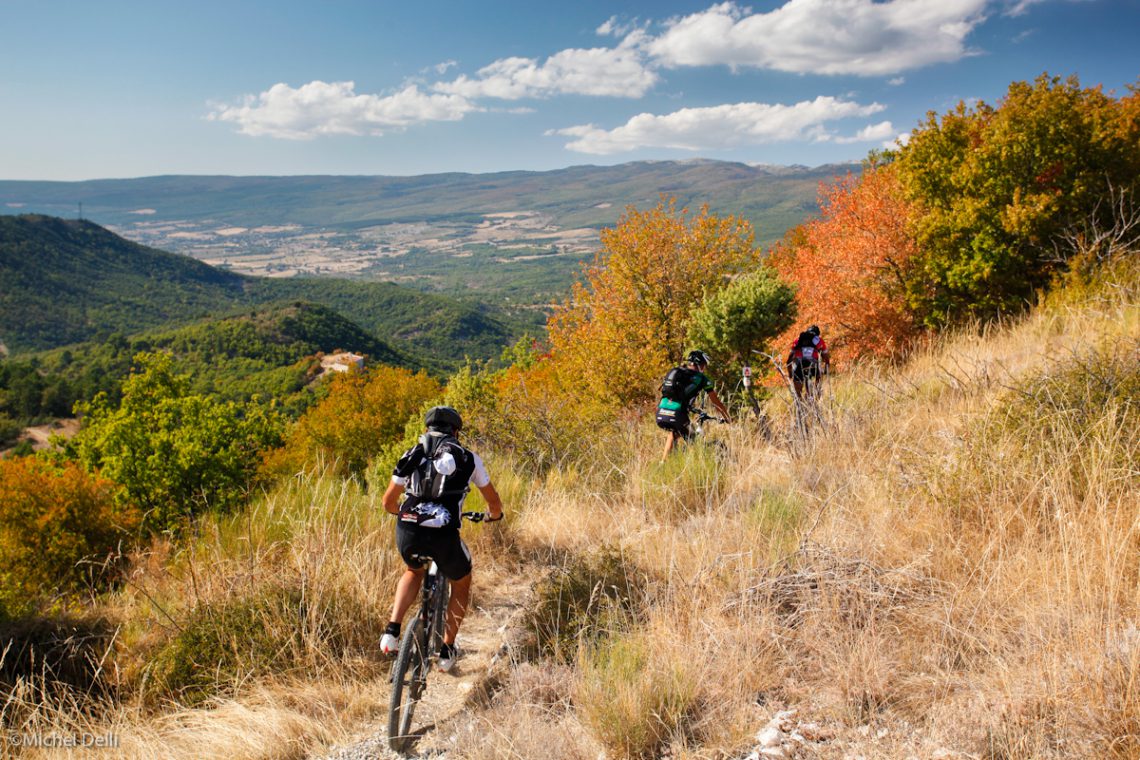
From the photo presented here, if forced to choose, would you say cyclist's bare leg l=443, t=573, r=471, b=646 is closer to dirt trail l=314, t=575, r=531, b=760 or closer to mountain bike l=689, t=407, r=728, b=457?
dirt trail l=314, t=575, r=531, b=760

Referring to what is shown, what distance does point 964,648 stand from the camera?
2732 millimetres

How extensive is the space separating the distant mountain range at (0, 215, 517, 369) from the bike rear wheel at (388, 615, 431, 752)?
9243 centimetres

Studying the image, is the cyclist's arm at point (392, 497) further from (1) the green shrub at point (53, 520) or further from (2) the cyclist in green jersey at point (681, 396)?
(1) the green shrub at point (53, 520)

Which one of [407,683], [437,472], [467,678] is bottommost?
[467,678]

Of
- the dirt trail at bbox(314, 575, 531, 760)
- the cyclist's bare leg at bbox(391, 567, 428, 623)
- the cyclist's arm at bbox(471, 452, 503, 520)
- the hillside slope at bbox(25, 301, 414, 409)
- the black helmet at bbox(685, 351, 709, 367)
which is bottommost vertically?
the hillside slope at bbox(25, 301, 414, 409)

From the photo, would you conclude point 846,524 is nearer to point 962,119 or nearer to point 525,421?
point 525,421

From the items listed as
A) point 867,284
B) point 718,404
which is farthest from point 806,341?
point 867,284

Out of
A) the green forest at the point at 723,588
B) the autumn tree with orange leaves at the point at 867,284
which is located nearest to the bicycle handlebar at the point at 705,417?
the green forest at the point at 723,588

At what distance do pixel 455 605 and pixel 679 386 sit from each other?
4.60m

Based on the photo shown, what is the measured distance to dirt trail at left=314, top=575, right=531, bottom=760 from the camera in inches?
129

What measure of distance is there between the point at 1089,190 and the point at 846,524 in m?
15.7

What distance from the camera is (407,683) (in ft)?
11.7

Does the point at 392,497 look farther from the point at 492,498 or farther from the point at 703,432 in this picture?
the point at 703,432

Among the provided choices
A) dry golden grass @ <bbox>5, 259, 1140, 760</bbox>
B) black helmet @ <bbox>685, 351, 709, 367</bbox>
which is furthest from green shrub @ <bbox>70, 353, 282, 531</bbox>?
black helmet @ <bbox>685, 351, 709, 367</bbox>
